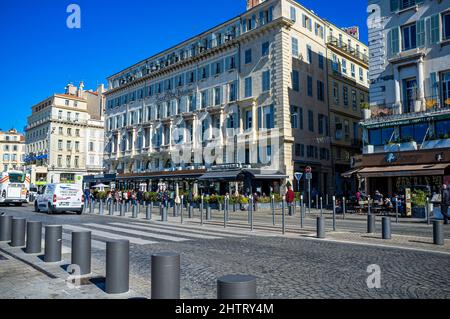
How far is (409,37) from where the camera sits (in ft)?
85.7

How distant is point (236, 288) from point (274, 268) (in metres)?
3.86

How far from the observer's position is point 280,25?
110 ft

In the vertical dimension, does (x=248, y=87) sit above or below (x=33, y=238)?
above

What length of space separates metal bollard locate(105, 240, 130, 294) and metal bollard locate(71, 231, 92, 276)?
1306 mm

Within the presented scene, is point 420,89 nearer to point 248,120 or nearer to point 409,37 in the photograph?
point 409,37

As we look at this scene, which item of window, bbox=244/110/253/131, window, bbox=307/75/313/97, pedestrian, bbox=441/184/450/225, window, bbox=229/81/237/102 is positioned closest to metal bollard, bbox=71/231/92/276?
pedestrian, bbox=441/184/450/225

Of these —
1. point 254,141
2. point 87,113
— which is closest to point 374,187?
point 254,141

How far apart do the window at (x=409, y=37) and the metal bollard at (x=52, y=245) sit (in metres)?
25.7

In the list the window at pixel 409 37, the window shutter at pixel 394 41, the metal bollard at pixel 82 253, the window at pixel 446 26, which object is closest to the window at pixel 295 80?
the window shutter at pixel 394 41

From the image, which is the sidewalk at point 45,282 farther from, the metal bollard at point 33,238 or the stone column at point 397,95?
the stone column at point 397,95

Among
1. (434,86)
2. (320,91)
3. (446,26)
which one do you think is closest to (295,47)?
(320,91)

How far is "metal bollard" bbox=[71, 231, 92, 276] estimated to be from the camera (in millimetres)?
6477

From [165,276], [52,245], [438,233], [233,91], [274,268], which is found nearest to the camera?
[165,276]

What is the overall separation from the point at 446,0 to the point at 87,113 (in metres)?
66.3
